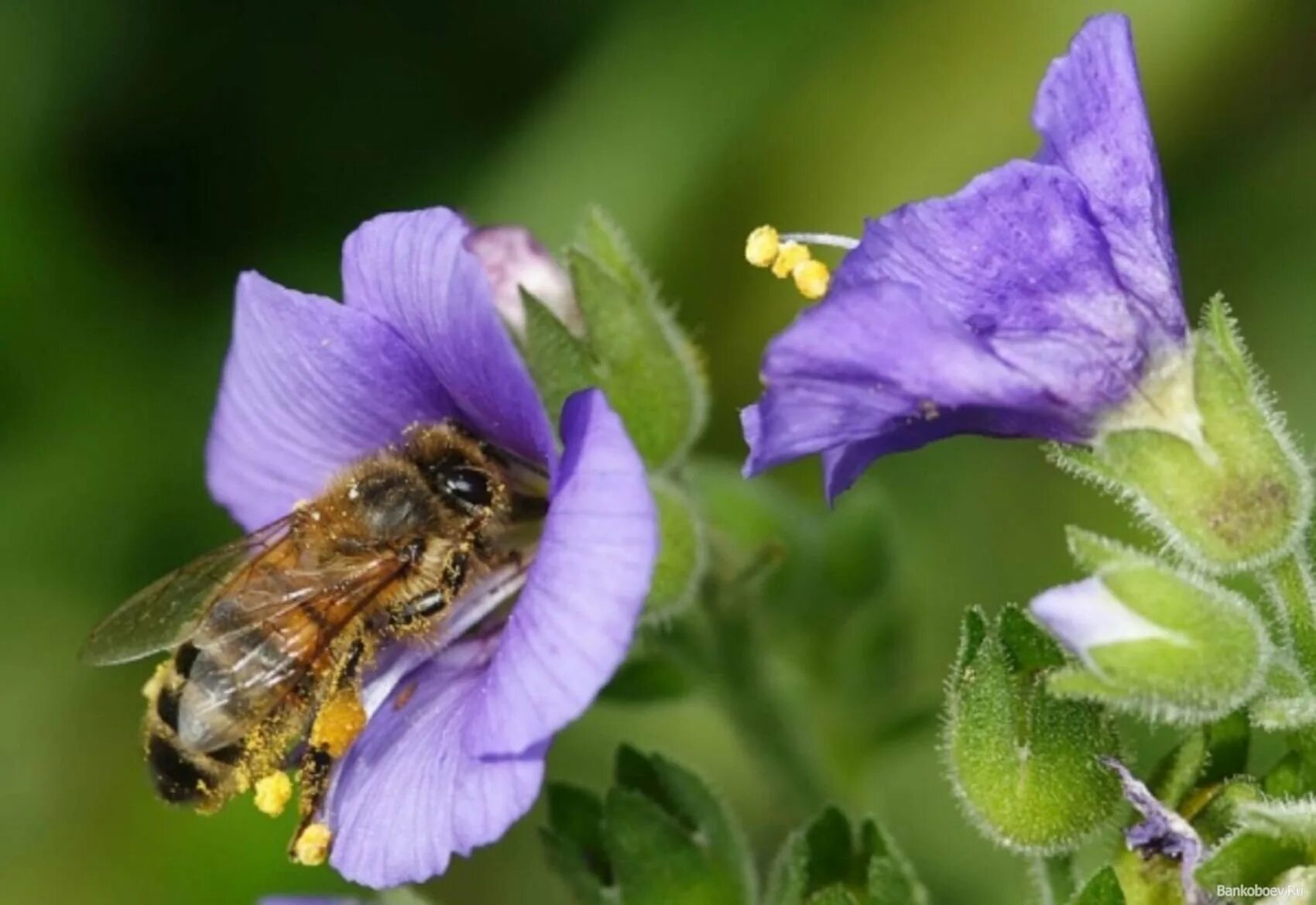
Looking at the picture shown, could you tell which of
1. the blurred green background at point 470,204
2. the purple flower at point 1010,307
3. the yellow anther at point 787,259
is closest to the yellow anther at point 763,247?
the yellow anther at point 787,259

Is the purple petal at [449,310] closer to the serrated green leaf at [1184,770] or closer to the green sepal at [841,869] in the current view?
the green sepal at [841,869]

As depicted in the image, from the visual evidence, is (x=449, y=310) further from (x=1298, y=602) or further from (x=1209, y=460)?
(x=1298, y=602)

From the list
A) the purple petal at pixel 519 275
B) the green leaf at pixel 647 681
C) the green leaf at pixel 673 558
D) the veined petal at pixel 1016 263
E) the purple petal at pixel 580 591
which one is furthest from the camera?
the green leaf at pixel 647 681

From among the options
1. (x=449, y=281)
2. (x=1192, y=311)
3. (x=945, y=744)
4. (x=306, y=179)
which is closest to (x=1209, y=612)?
(x=945, y=744)

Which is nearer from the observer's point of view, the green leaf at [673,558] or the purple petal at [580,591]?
the purple petal at [580,591]

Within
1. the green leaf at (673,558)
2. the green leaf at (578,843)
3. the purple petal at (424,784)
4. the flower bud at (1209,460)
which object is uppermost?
the purple petal at (424,784)

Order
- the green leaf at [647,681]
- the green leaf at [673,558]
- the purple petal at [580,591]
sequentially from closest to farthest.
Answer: the purple petal at [580,591]
the green leaf at [673,558]
the green leaf at [647,681]

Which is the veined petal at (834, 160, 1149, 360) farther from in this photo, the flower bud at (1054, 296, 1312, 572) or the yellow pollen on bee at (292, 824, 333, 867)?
the yellow pollen on bee at (292, 824, 333, 867)
